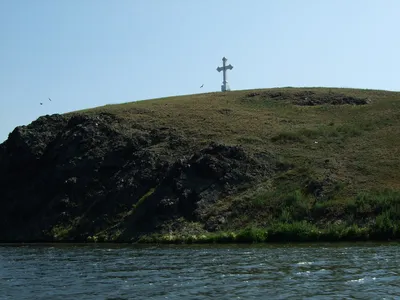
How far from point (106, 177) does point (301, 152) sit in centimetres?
1841

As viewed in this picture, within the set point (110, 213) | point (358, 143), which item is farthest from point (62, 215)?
point (358, 143)

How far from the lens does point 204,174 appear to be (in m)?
51.9

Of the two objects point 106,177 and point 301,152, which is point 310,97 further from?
point 106,177

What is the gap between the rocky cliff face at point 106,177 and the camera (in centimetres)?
5012

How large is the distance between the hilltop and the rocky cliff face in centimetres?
12

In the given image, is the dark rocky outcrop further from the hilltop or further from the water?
the water

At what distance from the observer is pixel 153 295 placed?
68.6 ft

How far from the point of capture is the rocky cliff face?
1973 inches

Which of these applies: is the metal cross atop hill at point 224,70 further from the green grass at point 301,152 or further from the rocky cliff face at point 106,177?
the rocky cliff face at point 106,177

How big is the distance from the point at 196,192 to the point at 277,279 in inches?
1067

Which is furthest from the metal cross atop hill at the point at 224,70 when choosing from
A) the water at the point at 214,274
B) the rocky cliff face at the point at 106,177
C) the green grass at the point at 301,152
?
the water at the point at 214,274

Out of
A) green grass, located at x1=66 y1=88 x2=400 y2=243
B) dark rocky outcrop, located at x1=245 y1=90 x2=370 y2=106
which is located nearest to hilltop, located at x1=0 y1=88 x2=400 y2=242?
green grass, located at x1=66 y1=88 x2=400 y2=243

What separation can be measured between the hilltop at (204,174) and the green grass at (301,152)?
11 cm

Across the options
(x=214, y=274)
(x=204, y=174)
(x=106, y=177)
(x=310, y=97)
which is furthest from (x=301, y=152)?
(x=214, y=274)
